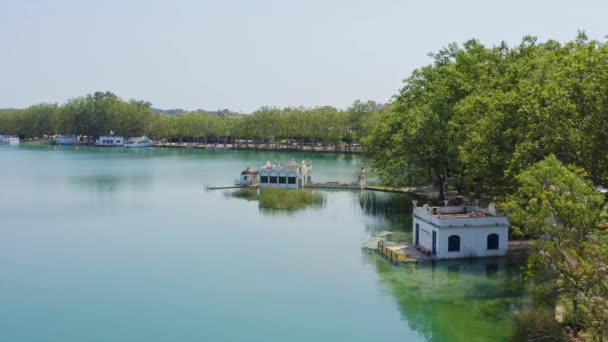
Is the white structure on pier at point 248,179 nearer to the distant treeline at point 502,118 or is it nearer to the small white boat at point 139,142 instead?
the distant treeline at point 502,118

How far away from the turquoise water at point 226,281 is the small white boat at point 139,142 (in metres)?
90.4

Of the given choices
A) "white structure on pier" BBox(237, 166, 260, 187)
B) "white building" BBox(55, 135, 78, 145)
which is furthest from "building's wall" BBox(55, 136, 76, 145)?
"white structure on pier" BBox(237, 166, 260, 187)

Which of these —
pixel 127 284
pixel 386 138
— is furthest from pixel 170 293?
pixel 386 138

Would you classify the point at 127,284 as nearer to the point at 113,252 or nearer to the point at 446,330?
the point at 113,252

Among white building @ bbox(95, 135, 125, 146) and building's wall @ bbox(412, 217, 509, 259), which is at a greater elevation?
white building @ bbox(95, 135, 125, 146)

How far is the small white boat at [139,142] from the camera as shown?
136850mm

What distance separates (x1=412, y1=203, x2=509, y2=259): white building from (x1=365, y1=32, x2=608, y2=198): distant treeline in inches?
62.5

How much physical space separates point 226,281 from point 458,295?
1021 cm

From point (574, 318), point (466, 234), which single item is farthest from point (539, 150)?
point (574, 318)

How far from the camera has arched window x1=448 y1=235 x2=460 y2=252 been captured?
30094 mm

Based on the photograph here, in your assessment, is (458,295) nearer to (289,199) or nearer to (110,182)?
(289,199)

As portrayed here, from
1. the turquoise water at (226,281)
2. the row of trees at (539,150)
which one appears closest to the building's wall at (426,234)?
the turquoise water at (226,281)

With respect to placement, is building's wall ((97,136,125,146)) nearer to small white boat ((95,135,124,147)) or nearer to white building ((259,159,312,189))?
A: small white boat ((95,135,124,147))

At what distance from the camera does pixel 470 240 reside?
3030cm
